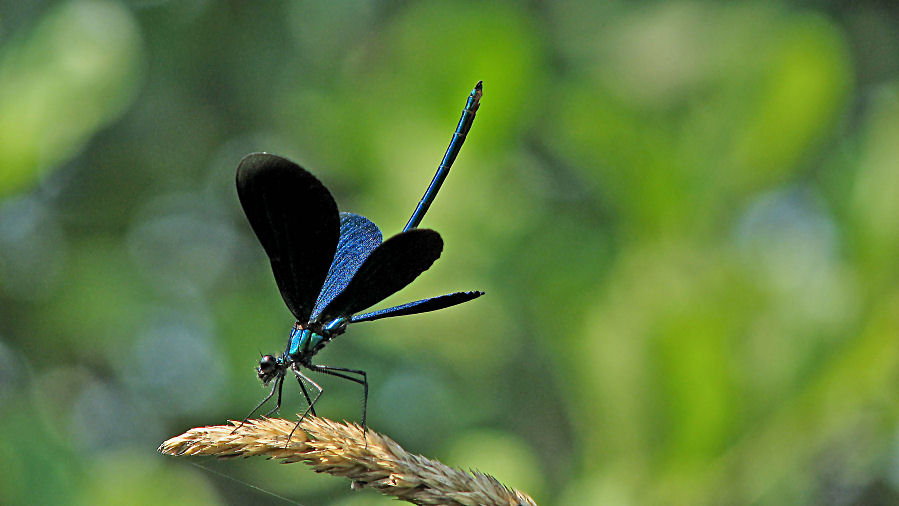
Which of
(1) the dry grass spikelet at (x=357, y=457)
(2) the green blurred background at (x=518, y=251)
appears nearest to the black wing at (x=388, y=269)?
(1) the dry grass spikelet at (x=357, y=457)

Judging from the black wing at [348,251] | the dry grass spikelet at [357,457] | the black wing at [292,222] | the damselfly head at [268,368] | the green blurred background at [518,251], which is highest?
the green blurred background at [518,251]

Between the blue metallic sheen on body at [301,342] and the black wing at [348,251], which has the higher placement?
the black wing at [348,251]

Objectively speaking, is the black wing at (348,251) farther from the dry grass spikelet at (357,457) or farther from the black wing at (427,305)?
the dry grass spikelet at (357,457)

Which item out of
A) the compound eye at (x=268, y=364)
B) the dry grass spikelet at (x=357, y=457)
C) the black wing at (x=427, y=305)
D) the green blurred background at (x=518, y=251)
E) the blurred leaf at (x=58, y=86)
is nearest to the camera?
the dry grass spikelet at (x=357, y=457)

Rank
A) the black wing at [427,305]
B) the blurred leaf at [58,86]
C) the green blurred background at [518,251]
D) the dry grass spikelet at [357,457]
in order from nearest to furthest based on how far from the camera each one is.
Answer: the dry grass spikelet at [357,457] < the black wing at [427,305] < the green blurred background at [518,251] < the blurred leaf at [58,86]

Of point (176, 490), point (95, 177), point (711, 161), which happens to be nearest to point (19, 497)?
point (176, 490)

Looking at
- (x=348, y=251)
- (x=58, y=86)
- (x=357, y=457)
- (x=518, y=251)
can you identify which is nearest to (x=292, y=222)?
(x=348, y=251)

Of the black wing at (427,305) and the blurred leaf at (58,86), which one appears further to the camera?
the blurred leaf at (58,86)

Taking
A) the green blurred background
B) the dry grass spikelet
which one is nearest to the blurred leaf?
the green blurred background
